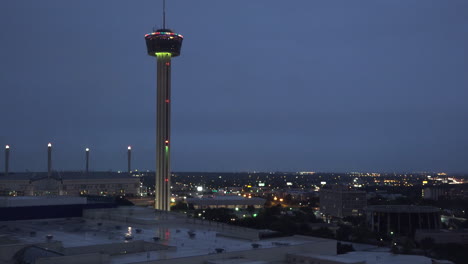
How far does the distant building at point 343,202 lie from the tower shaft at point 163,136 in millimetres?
50586

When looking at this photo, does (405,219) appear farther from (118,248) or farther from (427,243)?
(118,248)

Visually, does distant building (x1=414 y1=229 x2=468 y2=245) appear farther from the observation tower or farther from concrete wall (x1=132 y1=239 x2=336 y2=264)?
concrete wall (x1=132 y1=239 x2=336 y2=264)

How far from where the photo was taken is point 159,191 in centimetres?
7169

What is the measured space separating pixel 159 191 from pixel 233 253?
44.8 m

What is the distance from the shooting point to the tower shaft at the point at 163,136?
70.9 m

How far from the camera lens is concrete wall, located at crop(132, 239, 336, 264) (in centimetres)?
2611

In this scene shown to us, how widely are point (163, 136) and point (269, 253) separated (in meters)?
44.0

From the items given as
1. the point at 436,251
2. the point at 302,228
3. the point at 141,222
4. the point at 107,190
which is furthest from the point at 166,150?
the point at 107,190

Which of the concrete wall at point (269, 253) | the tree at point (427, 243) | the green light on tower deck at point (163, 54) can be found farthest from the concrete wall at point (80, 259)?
the green light on tower deck at point (163, 54)

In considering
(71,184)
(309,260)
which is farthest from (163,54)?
(71,184)

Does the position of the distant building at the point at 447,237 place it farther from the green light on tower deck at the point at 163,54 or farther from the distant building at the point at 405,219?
the green light on tower deck at the point at 163,54

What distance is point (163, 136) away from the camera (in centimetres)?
7106

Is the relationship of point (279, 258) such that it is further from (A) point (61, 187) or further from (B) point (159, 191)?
(A) point (61, 187)

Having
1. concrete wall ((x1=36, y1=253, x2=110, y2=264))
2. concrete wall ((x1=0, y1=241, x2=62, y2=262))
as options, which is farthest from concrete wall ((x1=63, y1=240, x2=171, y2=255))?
concrete wall ((x1=36, y1=253, x2=110, y2=264))
